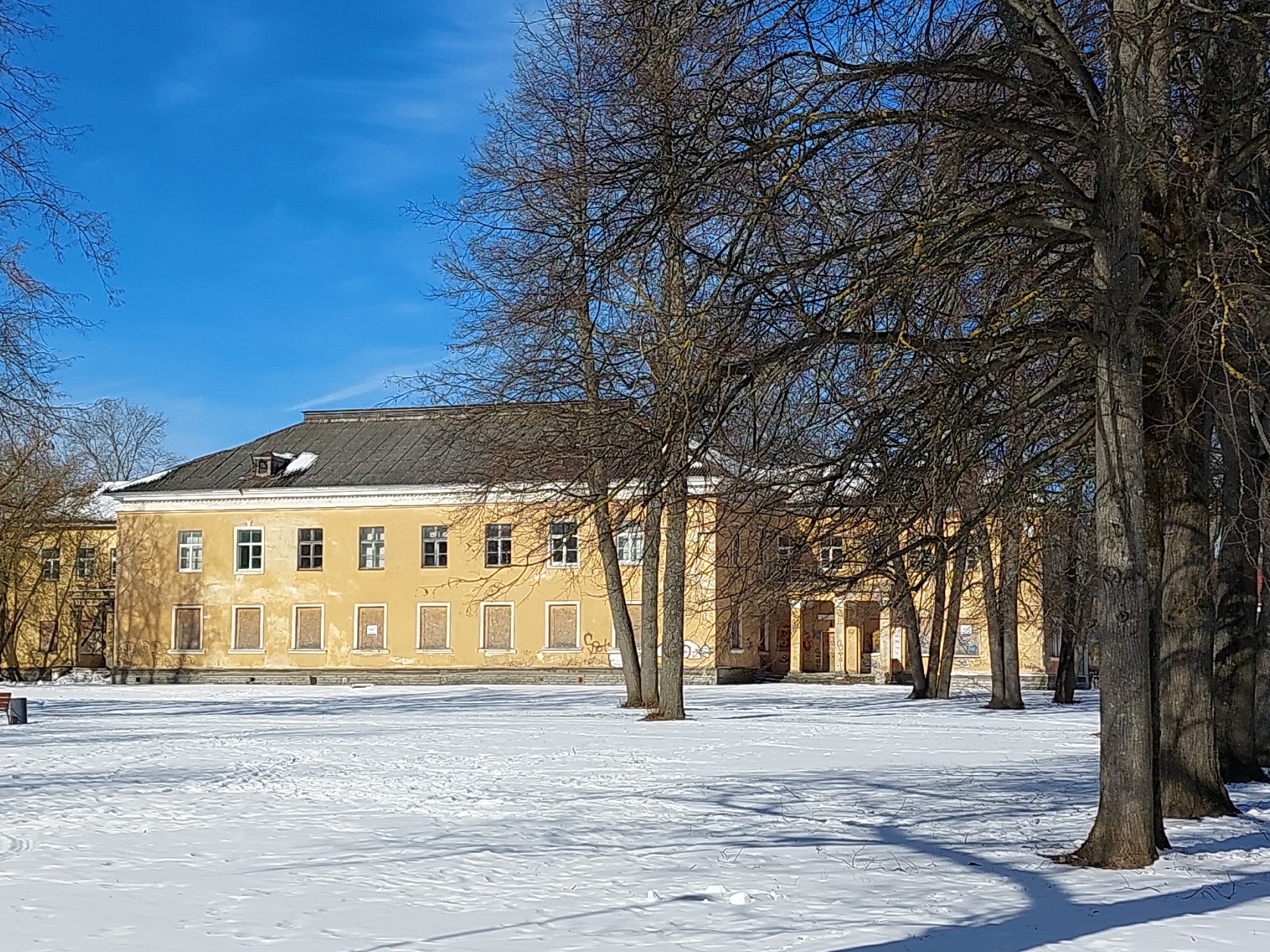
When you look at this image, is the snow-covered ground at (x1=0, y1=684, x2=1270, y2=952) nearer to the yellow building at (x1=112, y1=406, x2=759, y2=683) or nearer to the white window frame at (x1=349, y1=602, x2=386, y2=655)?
the yellow building at (x1=112, y1=406, x2=759, y2=683)

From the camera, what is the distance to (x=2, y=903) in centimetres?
937

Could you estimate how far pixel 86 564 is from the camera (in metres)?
62.1

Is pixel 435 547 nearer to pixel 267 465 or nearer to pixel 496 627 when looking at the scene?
pixel 496 627

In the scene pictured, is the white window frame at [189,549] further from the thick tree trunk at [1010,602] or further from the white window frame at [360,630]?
the thick tree trunk at [1010,602]

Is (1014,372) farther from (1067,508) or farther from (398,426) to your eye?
(398,426)

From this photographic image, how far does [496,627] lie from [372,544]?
18.3 feet

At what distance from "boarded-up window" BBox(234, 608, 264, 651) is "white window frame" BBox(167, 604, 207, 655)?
1.24 meters

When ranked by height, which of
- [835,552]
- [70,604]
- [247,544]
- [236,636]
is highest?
[247,544]

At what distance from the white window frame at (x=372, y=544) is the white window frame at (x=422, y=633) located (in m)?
1.97

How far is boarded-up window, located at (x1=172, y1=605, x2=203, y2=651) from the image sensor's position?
57.3 m

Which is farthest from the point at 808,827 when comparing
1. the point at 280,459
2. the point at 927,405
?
the point at 280,459

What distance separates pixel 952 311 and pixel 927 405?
1065mm

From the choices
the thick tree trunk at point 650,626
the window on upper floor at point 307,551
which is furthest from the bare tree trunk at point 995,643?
the window on upper floor at point 307,551

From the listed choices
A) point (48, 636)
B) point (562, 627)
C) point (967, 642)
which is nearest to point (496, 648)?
point (562, 627)
